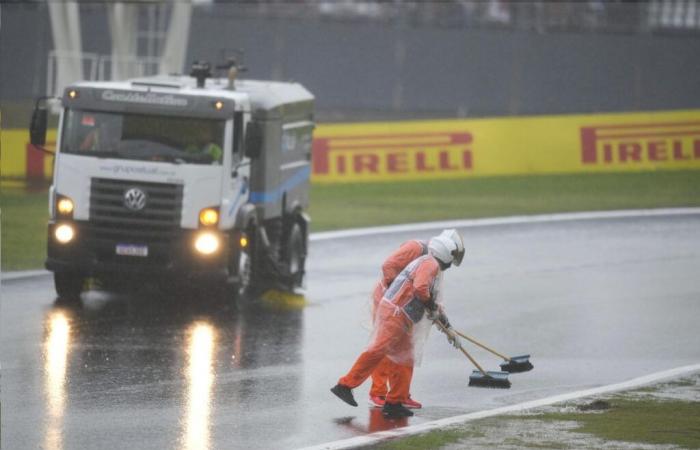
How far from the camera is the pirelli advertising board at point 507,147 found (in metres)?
33.6

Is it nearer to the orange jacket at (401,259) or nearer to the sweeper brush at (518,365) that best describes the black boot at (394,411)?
the orange jacket at (401,259)

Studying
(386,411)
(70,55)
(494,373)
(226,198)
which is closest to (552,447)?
(386,411)

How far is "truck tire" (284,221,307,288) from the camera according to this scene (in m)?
20.6

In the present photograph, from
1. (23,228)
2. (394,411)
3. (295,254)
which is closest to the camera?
(394,411)

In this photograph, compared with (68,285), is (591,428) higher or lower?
higher

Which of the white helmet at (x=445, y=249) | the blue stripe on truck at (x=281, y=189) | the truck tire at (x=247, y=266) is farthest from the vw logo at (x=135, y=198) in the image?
the white helmet at (x=445, y=249)

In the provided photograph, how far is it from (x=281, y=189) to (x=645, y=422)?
355 inches

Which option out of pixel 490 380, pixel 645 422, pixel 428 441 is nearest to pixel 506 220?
pixel 490 380

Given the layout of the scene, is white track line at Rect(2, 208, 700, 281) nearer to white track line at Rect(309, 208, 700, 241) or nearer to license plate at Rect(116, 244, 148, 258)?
white track line at Rect(309, 208, 700, 241)

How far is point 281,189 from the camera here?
2016 centimetres

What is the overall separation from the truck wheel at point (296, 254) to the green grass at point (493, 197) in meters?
5.79

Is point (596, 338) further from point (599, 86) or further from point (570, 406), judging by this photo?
point (599, 86)

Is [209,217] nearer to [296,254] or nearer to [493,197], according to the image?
[296,254]

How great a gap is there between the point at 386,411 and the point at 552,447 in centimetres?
179
